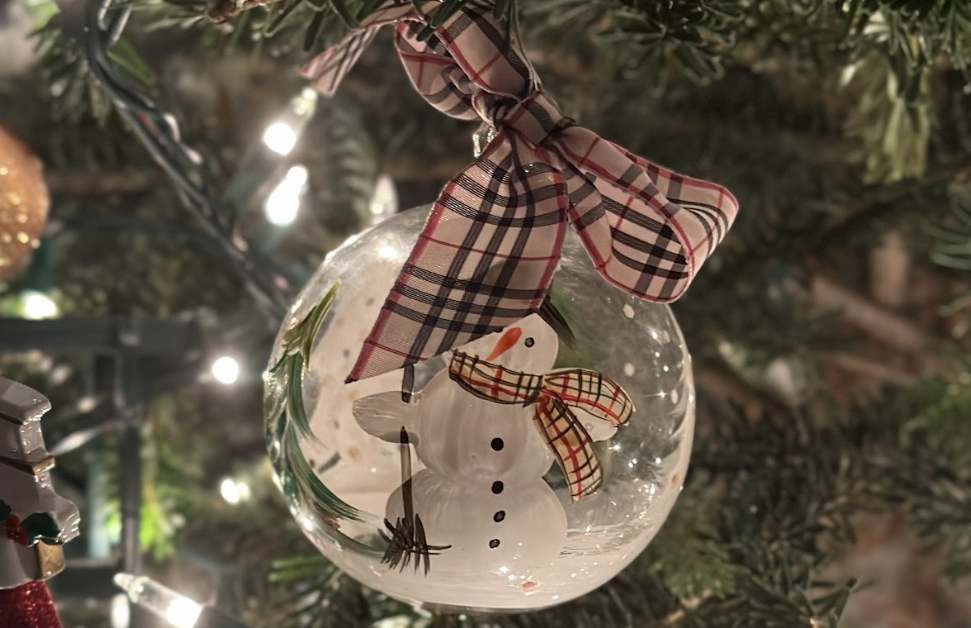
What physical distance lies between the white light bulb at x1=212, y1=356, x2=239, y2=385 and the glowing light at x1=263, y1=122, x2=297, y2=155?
0.42ft

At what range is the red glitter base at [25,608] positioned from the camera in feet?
1.00

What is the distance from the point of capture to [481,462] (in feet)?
1.03

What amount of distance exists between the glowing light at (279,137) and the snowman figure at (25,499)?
28cm

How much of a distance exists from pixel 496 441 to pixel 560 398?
26 mm

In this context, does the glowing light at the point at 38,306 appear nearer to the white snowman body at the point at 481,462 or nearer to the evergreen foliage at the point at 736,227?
the evergreen foliage at the point at 736,227

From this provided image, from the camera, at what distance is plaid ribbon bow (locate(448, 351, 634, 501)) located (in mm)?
310

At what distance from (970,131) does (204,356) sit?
1.70 ft

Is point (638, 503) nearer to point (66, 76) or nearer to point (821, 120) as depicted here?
point (66, 76)

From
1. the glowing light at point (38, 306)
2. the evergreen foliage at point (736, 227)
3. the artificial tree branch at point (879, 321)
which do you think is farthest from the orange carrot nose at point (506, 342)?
the artificial tree branch at point (879, 321)

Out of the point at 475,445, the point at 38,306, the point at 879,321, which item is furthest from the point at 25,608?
the point at 879,321

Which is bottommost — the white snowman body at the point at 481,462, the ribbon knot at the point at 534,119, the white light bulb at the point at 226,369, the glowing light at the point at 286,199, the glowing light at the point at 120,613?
the glowing light at the point at 120,613

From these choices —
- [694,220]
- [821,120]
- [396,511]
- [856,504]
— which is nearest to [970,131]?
[821,120]

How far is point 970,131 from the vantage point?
0.60 m

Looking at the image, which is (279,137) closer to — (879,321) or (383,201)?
(383,201)
